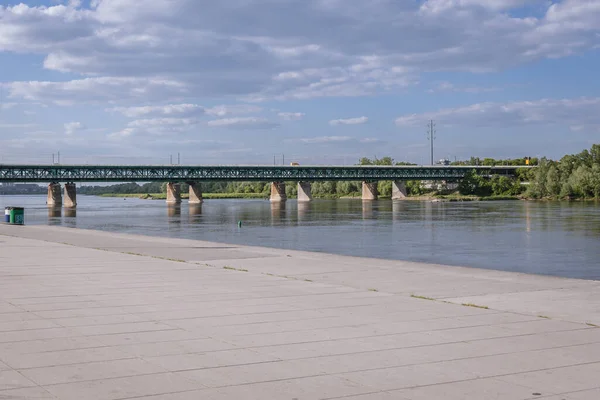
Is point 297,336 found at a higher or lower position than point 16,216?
higher

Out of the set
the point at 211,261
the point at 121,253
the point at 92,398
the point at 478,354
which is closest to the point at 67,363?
the point at 92,398

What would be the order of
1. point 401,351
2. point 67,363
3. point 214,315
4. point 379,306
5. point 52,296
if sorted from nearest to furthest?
point 67,363 < point 401,351 < point 214,315 < point 379,306 < point 52,296

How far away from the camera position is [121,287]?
62.1ft

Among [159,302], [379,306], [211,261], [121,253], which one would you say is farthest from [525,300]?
[121,253]

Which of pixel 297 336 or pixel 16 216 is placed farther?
pixel 16 216

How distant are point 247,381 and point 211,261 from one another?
57.9 feet

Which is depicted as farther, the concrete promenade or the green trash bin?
the green trash bin

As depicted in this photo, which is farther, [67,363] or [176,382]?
[67,363]

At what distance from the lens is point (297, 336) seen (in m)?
12.3

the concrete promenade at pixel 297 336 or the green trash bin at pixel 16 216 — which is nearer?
the concrete promenade at pixel 297 336

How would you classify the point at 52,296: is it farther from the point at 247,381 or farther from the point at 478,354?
the point at 478,354

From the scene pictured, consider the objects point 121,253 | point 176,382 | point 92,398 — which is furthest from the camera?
point 121,253

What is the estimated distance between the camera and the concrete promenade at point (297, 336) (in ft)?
30.0

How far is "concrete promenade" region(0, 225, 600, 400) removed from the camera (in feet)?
30.0
